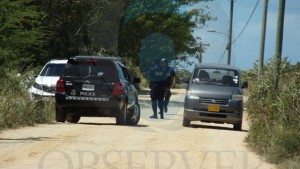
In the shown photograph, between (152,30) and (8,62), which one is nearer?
(8,62)

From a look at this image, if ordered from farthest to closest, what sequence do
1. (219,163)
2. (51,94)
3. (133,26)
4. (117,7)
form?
(133,26), (117,7), (51,94), (219,163)

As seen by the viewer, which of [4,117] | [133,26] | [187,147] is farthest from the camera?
[133,26]

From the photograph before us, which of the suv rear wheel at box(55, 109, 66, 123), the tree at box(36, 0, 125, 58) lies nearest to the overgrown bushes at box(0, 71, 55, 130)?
the suv rear wheel at box(55, 109, 66, 123)

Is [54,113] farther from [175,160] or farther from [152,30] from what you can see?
[152,30]

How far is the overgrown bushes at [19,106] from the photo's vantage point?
58.7 ft

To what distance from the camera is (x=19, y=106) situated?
18672 mm

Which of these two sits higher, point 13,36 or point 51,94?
point 13,36

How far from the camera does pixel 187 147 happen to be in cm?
1416

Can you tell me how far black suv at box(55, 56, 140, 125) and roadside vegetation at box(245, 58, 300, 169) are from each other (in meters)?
3.98

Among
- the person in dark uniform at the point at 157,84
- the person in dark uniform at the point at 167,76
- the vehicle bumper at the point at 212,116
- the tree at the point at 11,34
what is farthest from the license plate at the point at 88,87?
the person in dark uniform at the point at 167,76

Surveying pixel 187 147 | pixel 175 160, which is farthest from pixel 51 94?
pixel 175 160

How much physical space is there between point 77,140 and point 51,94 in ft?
28.5

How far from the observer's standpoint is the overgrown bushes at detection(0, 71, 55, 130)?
1789cm

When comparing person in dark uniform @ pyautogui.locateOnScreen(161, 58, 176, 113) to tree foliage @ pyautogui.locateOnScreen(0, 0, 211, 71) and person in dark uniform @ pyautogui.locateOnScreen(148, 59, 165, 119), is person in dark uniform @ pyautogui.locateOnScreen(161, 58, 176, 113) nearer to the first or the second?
person in dark uniform @ pyautogui.locateOnScreen(148, 59, 165, 119)
